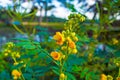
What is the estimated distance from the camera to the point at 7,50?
3.66 ft

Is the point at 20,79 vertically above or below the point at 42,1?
below

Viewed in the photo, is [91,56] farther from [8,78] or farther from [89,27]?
[8,78]

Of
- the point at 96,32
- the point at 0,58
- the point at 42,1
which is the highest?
the point at 42,1

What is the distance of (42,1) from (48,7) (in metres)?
0.31

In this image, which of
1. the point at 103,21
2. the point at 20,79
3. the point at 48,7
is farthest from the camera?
the point at 48,7

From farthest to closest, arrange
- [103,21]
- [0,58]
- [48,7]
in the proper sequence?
1. [48,7]
2. [0,58]
3. [103,21]

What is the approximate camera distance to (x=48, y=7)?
2.47 m

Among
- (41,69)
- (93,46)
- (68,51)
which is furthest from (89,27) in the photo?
(68,51)

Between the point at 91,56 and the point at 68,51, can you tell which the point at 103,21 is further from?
the point at 68,51

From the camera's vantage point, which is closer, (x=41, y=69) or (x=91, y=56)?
(x=41, y=69)

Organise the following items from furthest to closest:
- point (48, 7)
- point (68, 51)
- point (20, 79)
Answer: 1. point (48, 7)
2. point (20, 79)
3. point (68, 51)

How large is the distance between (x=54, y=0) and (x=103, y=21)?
2.38 ft

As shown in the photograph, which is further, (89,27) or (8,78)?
(89,27)

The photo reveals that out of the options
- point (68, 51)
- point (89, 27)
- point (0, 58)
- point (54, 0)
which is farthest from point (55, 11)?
point (68, 51)
